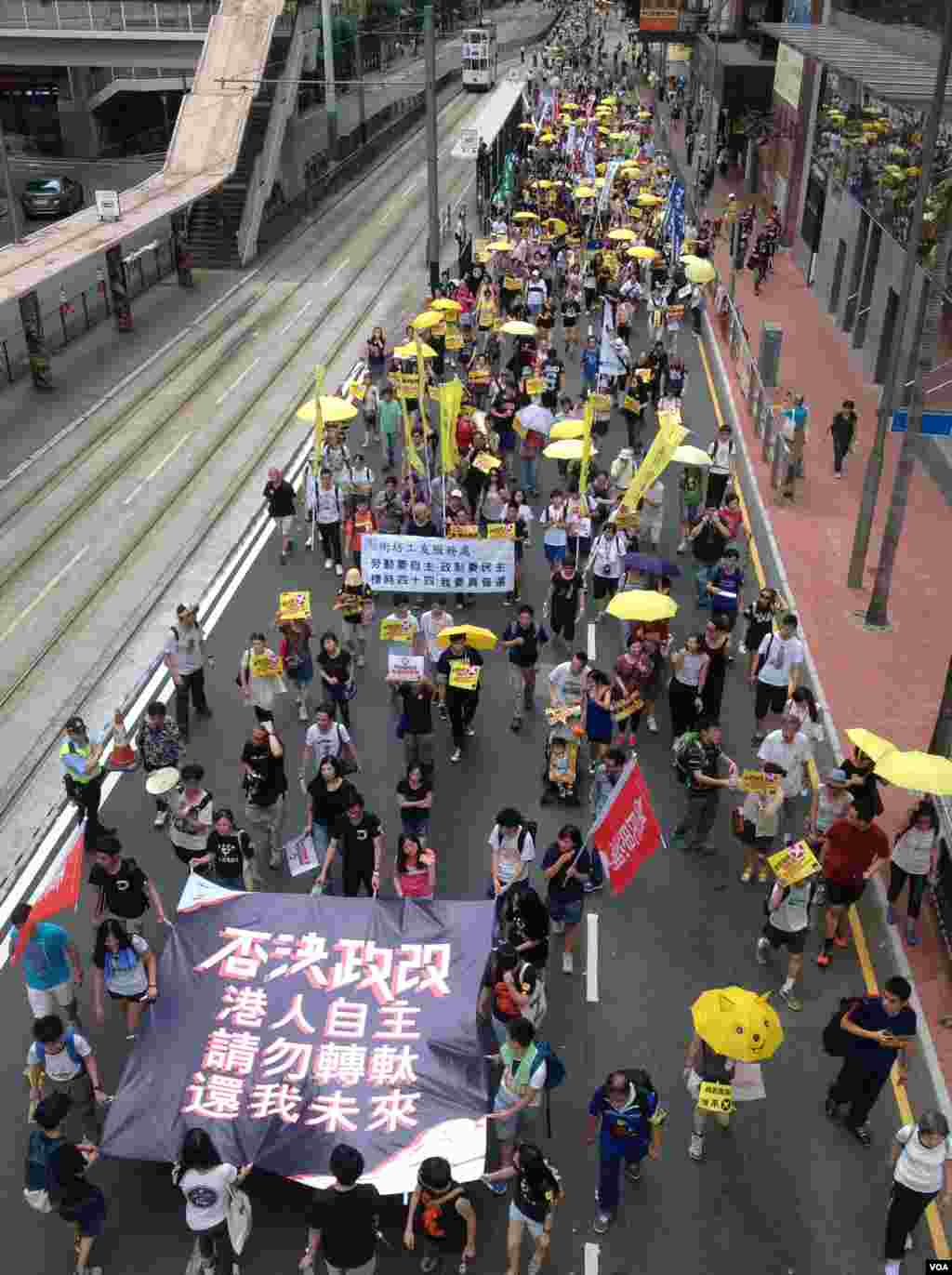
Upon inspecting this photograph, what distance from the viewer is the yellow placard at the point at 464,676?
1357 centimetres

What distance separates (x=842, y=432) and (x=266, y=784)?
14.6m

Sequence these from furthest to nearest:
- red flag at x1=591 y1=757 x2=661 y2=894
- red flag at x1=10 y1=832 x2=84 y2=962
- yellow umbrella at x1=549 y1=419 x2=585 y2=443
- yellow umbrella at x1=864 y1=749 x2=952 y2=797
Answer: yellow umbrella at x1=549 y1=419 x2=585 y2=443, yellow umbrella at x1=864 y1=749 x2=952 y2=797, red flag at x1=591 y1=757 x2=661 y2=894, red flag at x1=10 y1=832 x2=84 y2=962

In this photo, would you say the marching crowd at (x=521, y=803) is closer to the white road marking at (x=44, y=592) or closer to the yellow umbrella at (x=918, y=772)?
the yellow umbrella at (x=918, y=772)

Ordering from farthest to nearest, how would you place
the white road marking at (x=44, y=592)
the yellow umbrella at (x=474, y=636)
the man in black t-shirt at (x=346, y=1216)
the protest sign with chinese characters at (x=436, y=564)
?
the white road marking at (x=44, y=592)
the protest sign with chinese characters at (x=436, y=564)
the yellow umbrella at (x=474, y=636)
the man in black t-shirt at (x=346, y=1216)

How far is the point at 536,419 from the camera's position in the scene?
20312 millimetres

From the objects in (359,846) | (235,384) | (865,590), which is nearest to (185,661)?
(359,846)

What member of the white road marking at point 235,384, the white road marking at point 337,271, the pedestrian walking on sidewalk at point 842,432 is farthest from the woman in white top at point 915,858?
the white road marking at point 337,271

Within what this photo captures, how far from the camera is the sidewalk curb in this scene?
10.2m

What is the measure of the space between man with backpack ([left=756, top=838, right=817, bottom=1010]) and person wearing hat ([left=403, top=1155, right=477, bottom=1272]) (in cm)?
391

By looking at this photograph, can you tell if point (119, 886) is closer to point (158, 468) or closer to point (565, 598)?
point (565, 598)

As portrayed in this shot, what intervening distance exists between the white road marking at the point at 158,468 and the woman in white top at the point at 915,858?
Result: 15.8 meters

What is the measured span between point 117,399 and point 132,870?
1952cm

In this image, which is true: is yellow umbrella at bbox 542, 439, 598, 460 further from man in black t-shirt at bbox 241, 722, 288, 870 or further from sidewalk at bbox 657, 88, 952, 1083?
man in black t-shirt at bbox 241, 722, 288, 870

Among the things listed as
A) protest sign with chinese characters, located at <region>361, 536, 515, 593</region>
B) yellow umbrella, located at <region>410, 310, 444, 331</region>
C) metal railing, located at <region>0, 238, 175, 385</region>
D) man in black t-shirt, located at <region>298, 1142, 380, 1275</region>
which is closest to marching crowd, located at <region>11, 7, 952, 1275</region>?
man in black t-shirt, located at <region>298, 1142, 380, 1275</region>
